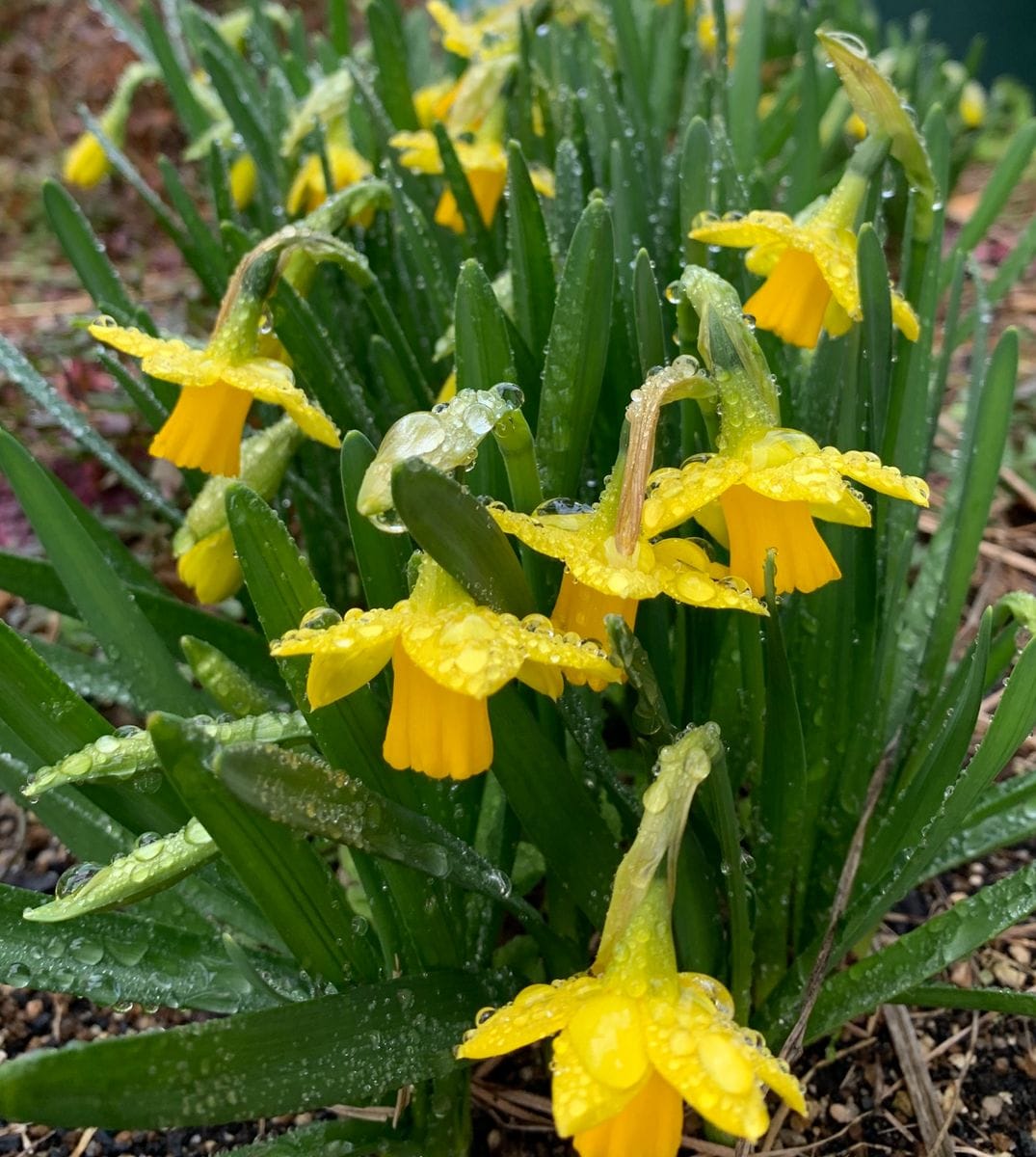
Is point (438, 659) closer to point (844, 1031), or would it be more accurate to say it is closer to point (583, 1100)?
point (583, 1100)

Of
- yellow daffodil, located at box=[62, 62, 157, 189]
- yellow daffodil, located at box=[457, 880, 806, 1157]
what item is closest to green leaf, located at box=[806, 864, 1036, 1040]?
yellow daffodil, located at box=[457, 880, 806, 1157]

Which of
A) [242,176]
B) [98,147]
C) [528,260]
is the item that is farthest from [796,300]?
[98,147]

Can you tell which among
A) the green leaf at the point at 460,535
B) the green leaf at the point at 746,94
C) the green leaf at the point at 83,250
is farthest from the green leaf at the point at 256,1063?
the green leaf at the point at 746,94

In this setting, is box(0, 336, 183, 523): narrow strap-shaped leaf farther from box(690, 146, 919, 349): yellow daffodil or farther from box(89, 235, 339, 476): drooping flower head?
box(690, 146, 919, 349): yellow daffodil

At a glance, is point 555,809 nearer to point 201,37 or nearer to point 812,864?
point 812,864

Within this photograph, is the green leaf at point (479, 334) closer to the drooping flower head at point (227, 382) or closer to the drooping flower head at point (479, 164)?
the drooping flower head at point (227, 382)

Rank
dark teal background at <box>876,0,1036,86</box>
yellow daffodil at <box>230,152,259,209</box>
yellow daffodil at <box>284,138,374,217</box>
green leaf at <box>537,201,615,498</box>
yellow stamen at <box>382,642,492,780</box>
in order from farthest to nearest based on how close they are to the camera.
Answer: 1. dark teal background at <box>876,0,1036,86</box>
2. yellow daffodil at <box>230,152,259,209</box>
3. yellow daffodil at <box>284,138,374,217</box>
4. green leaf at <box>537,201,615,498</box>
5. yellow stamen at <box>382,642,492,780</box>
